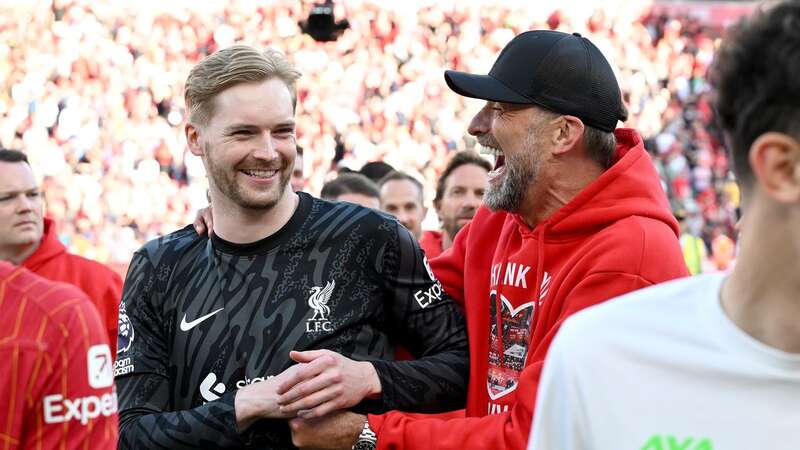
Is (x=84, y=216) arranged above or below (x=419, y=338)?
below

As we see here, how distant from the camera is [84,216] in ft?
57.9

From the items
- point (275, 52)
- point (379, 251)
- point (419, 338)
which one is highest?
point (275, 52)

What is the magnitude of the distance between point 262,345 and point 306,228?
0.37 meters

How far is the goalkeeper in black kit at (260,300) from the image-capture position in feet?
10.7

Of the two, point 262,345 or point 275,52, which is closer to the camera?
point 262,345

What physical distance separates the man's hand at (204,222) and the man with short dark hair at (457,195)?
3433mm

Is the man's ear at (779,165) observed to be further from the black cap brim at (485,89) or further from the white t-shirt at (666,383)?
the black cap brim at (485,89)

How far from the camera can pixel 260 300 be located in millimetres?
3328

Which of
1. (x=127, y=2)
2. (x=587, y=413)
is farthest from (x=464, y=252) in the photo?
(x=127, y=2)

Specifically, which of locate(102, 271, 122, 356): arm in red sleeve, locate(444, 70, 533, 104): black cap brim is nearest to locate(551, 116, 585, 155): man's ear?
locate(444, 70, 533, 104): black cap brim

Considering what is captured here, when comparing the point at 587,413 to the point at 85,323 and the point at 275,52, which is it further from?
the point at 275,52

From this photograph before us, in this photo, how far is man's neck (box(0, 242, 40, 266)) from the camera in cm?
651

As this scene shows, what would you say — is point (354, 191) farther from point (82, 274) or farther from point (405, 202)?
point (82, 274)

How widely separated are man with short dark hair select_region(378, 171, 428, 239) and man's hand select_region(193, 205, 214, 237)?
4.41 metres
